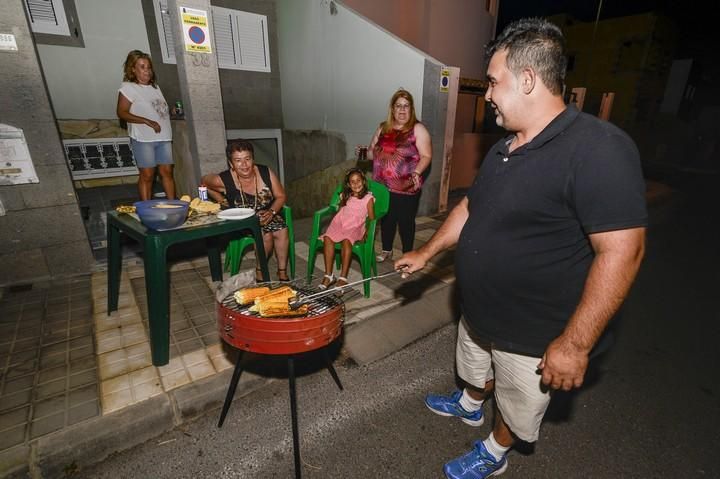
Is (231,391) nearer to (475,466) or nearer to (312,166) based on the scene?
(475,466)

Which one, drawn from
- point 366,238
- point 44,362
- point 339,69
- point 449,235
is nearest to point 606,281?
point 449,235

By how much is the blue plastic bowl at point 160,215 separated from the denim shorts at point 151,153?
9.04 feet

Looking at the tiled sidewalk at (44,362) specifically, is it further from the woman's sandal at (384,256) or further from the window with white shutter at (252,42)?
the window with white shutter at (252,42)

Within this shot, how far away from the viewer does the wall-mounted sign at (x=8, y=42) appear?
11.8ft

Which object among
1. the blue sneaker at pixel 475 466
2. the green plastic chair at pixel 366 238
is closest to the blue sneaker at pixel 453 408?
the blue sneaker at pixel 475 466

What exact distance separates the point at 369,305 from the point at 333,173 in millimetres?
5784

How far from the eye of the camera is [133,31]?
25.3 feet

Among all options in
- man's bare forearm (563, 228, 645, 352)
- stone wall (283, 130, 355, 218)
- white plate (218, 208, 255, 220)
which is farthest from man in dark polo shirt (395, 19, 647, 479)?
stone wall (283, 130, 355, 218)

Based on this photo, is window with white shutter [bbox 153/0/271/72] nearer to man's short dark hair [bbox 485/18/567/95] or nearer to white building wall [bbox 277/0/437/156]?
white building wall [bbox 277/0/437/156]

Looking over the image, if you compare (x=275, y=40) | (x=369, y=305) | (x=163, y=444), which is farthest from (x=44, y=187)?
(x=275, y=40)

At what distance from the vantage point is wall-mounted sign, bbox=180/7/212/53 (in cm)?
451

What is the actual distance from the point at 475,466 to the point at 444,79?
630cm

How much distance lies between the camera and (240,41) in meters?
9.38

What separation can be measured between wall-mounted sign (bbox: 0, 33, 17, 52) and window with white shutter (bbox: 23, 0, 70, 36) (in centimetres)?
450
